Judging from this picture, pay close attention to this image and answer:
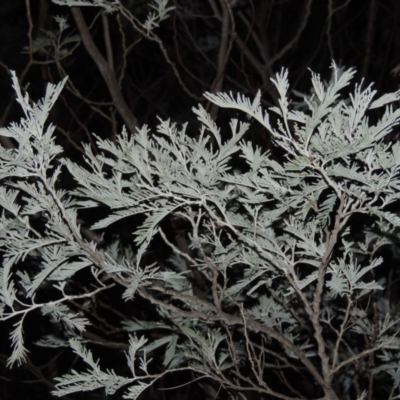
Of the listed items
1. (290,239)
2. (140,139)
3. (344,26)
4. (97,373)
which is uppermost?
(344,26)

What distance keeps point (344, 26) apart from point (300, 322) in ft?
10.3

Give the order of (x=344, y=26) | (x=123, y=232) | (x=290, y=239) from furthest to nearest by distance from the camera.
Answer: (x=344, y=26), (x=123, y=232), (x=290, y=239)

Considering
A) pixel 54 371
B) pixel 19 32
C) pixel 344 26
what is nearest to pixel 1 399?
pixel 54 371

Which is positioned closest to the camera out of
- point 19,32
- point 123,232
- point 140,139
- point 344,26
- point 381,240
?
point 140,139

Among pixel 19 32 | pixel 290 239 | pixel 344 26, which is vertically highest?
pixel 19 32

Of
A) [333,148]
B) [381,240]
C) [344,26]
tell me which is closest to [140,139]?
[333,148]

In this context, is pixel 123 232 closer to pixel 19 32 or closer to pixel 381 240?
pixel 381 240

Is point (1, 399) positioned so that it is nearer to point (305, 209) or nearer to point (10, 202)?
point (10, 202)

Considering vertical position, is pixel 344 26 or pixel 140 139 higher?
pixel 344 26

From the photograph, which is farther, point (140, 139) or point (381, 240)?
point (381, 240)

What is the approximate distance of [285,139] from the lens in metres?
1.38

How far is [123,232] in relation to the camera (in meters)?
4.21

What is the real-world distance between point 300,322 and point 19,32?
511 centimetres

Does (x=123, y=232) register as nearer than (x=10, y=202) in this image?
No
